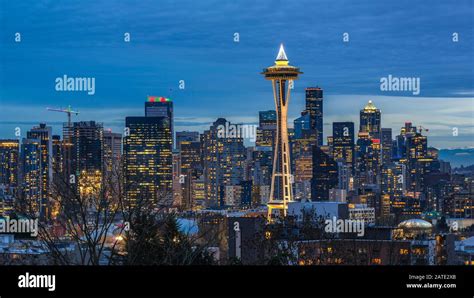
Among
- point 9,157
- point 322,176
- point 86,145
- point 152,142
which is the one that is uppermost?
point 152,142

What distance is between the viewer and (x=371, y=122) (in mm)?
88938

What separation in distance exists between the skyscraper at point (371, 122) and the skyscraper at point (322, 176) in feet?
15.0

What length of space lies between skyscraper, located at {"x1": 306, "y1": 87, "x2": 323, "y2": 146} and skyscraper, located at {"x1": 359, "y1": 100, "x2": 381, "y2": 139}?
9.53 metres

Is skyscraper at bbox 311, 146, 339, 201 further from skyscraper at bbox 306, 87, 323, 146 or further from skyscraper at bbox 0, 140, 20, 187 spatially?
skyscraper at bbox 0, 140, 20, 187

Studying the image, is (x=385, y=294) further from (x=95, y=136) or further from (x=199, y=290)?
(x=95, y=136)

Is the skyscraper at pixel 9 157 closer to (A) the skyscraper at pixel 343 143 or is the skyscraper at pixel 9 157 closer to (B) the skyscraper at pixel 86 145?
(B) the skyscraper at pixel 86 145

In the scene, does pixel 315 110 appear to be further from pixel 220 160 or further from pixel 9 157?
pixel 9 157

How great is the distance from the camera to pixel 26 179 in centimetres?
3688

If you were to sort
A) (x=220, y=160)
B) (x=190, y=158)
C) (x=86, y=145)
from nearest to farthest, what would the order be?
(x=86, y=145) < (x=190, y=158) < (x=220, y=160)

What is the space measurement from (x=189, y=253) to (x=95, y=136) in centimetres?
4943

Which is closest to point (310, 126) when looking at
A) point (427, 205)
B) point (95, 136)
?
point (427, 205)

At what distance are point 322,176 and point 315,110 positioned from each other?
1715cm

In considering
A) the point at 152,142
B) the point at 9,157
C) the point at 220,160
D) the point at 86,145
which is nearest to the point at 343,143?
the point at 220,160

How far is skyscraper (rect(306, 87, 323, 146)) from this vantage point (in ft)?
331
